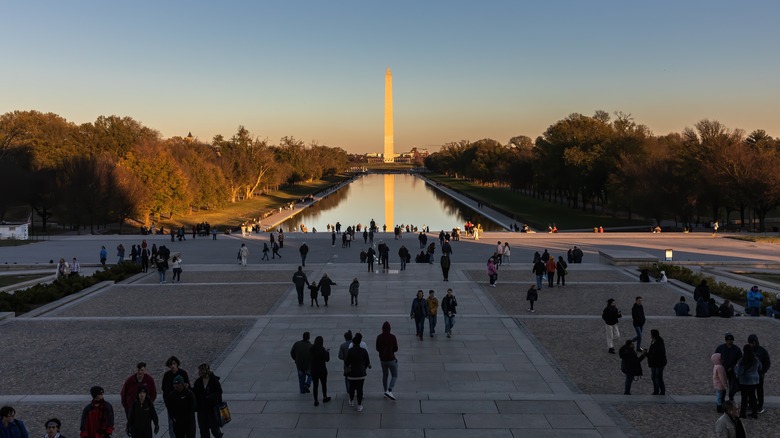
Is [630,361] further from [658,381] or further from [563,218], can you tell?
[563,218]

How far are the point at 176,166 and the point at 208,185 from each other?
29.9 ft

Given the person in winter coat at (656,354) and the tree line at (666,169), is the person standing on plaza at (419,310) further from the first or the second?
the tree line at (666,169)

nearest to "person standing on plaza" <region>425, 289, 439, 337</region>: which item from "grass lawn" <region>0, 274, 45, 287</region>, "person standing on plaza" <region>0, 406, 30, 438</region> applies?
"person standing on plaza" <region>0, 406, 30, 438</region>

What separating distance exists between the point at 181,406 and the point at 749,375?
8923 mm

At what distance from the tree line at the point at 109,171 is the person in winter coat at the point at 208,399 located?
160 feet

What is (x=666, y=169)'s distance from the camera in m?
54.6

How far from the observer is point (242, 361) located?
42.9ft

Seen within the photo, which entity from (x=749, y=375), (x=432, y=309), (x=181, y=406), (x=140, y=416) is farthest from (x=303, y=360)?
(x=749, y=375)

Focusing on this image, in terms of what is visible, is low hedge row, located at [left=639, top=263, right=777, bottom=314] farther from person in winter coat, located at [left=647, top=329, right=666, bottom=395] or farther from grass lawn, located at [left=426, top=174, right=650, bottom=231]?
grass lawn, located at [left=426, top=174, right=650, bottom=231]

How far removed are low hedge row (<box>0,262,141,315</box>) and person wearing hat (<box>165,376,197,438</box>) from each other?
13.4 meters

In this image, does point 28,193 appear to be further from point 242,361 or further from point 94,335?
point 242,361

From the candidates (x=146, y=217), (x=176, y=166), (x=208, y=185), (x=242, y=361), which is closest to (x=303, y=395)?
(x=242, y=361)

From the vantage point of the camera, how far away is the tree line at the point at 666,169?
4853cm

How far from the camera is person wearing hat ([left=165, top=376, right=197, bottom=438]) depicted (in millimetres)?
7844
